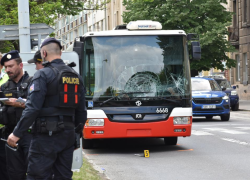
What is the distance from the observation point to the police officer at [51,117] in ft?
18.1

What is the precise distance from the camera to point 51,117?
18.4ft

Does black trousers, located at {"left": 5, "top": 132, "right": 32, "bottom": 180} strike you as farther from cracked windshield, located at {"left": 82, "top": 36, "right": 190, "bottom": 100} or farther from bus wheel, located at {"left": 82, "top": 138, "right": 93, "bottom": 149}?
bus wheel, located at {"left": 82, "top": 138, "right": 93, "bottom": 149}

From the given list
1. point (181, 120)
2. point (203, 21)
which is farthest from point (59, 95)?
point (203, 21)

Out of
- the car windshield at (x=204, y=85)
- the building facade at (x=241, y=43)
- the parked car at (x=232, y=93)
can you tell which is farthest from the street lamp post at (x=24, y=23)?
the building facade at (x=241, y=43)

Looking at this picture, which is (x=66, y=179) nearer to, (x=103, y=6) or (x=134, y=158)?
(x=134, y=158)

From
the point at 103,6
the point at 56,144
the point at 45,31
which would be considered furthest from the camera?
the point at 103,6

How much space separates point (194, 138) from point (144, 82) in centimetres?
403

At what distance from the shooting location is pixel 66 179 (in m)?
5.67

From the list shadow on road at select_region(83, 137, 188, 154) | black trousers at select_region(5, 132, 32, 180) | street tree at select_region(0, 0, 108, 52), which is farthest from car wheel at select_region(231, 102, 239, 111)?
black trousers at select_region(5, 132, 32, 180)

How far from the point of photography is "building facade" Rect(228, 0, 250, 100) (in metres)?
43.9

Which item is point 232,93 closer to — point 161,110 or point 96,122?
point 161,110

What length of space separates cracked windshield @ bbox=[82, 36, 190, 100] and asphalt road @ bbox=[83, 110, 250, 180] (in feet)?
4.41

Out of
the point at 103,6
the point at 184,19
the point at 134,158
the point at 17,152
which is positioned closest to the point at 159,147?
the point at 134,158

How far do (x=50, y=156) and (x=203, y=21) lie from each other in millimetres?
38332
